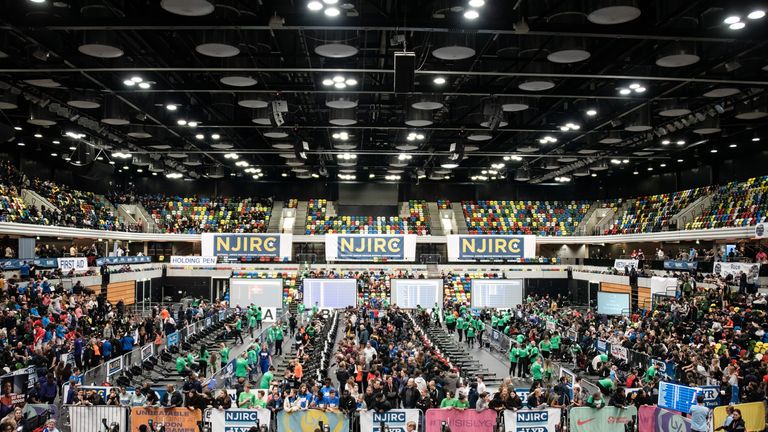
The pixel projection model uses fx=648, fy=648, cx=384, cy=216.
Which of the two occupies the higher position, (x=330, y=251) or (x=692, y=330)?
(x=330, y=251)

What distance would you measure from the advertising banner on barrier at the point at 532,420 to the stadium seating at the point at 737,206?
22.4m

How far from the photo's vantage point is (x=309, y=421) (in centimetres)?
1237

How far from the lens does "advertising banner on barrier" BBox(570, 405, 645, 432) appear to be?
1258 cm

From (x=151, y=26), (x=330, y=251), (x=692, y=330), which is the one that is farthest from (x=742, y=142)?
(x=151, y=26)

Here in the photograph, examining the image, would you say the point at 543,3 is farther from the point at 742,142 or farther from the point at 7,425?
the point at 742,142

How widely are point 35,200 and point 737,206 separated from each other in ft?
127

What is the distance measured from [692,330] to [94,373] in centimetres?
2018

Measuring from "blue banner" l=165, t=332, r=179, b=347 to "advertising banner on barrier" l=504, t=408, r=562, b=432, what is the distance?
14575mm

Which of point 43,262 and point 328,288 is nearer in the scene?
point 43,262

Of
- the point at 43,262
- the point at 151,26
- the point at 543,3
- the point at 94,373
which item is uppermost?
the point at 543,3

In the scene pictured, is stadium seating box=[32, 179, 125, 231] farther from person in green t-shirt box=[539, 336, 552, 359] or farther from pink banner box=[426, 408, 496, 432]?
pink banner box=[426, 408, 496, 432]

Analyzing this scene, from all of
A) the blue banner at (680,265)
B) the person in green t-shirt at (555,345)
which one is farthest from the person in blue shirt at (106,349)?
the blue banner at (680,265)

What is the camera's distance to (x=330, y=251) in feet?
111

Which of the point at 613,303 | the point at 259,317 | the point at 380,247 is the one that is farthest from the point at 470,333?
the point at 613,303
